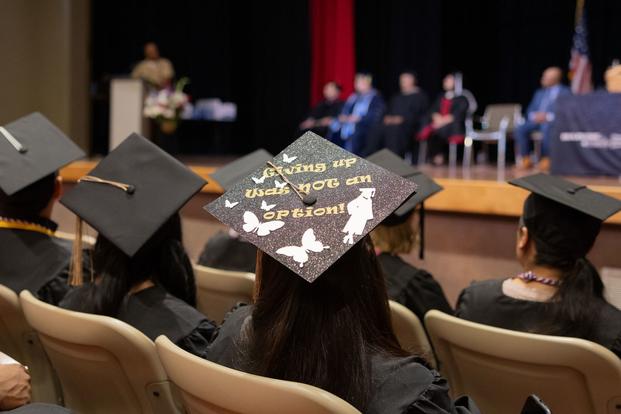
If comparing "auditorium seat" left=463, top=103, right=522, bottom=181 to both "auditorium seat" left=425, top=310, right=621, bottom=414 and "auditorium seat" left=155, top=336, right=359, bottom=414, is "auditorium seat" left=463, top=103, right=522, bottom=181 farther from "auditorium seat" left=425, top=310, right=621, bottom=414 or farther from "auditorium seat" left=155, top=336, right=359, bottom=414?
"auditorium seat" left=155, top=336, right=359, bottom=414

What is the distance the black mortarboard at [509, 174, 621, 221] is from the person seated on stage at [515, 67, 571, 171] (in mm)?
5484

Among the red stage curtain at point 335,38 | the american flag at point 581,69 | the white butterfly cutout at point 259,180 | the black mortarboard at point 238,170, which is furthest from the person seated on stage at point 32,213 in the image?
the red stage curtain at point 335,38

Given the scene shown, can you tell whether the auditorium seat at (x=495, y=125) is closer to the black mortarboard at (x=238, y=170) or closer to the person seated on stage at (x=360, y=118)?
the person seated on stage at (x=360, y=118)

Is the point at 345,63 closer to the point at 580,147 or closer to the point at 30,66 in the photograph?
the point at 30,66

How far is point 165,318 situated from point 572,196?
1.36 metres

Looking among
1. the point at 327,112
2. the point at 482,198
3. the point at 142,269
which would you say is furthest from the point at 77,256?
the point at 327,112

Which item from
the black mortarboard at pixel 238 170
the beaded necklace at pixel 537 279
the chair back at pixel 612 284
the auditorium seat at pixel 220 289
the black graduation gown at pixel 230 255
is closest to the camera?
the beaded necklace at pixel 537 279

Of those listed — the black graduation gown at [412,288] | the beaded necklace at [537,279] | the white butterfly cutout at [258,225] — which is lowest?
the black graduation gown at [412,288]

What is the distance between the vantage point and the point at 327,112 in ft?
33.8

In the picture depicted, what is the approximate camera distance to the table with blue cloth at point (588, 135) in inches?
193

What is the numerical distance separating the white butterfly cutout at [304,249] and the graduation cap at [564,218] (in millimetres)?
1129

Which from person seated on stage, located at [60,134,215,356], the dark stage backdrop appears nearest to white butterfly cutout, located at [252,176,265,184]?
person seated on stage, located at [60,134,215,356]

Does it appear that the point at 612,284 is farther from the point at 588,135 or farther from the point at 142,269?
the point at 142,269

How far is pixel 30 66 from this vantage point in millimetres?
8562
